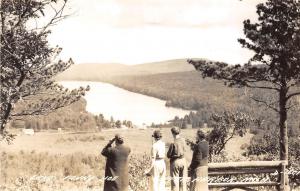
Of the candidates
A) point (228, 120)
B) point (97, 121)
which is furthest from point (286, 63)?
point (97, 121)

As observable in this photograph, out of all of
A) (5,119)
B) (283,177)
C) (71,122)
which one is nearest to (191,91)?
(71,122)

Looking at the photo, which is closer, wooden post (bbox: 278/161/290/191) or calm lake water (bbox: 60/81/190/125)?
wooden post (bbox: 278/161/290/191)

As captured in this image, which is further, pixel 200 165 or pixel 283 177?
pixel 283 177

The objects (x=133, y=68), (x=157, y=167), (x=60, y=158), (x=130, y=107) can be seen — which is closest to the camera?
(x=157, y=167)

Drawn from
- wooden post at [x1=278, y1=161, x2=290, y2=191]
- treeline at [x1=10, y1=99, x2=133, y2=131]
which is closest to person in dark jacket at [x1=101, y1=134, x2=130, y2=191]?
wooden post at [x1=278, y1=161, x2=290, y2=191]

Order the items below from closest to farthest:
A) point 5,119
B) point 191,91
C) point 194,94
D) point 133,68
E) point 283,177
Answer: point 5,119, point 283,177, point 194,94, point 191,91, point 133,68

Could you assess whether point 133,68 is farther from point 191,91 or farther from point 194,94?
point 194,94

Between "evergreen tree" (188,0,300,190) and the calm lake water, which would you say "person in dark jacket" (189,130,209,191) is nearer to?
"evergreen tree" (188,0,300,190)
